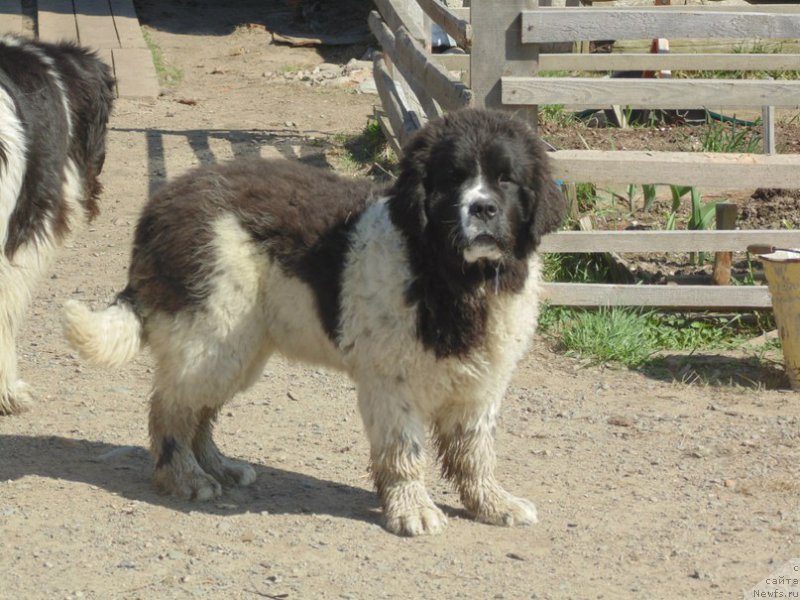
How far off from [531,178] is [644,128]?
696cm

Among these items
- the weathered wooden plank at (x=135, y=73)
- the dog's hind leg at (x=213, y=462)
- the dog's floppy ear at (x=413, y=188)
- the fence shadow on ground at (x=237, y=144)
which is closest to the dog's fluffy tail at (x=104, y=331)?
the dog's hind leg at (x=213, y=462)

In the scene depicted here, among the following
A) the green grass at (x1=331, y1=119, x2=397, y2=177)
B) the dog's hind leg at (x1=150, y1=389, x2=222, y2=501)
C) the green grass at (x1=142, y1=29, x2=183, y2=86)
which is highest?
the green grass at (x1=142, y1=29, x2=183, y2=86)

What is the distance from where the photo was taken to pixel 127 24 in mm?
15688

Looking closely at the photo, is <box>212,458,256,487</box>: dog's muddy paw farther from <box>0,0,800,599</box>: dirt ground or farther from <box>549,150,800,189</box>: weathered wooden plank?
<box>549,150,800,189</box>: weathered wooden plank

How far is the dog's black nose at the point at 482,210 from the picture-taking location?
444 cm

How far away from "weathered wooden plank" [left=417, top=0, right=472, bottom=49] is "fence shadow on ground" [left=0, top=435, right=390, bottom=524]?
3695 mm

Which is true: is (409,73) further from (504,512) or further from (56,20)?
(56,20)

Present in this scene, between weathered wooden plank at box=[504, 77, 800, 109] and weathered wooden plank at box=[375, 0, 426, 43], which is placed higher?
weathered wooden plank at box=[375, 0, 426, 43]

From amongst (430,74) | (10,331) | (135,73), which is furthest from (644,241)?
(135,73)

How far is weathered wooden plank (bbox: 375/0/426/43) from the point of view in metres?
10.7

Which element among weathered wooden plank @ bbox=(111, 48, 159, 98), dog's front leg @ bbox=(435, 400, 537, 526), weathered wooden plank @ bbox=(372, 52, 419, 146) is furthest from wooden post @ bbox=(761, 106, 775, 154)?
weathered wooden plank @ bbox=(111, 48, 159, 98)

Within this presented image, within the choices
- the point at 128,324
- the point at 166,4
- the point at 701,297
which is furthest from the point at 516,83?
the point at 166,4

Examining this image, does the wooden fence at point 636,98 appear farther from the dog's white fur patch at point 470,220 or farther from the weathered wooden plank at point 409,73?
the dog's white fur patch at point 470,220

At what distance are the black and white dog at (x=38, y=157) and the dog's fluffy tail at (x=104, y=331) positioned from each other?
102 cm
